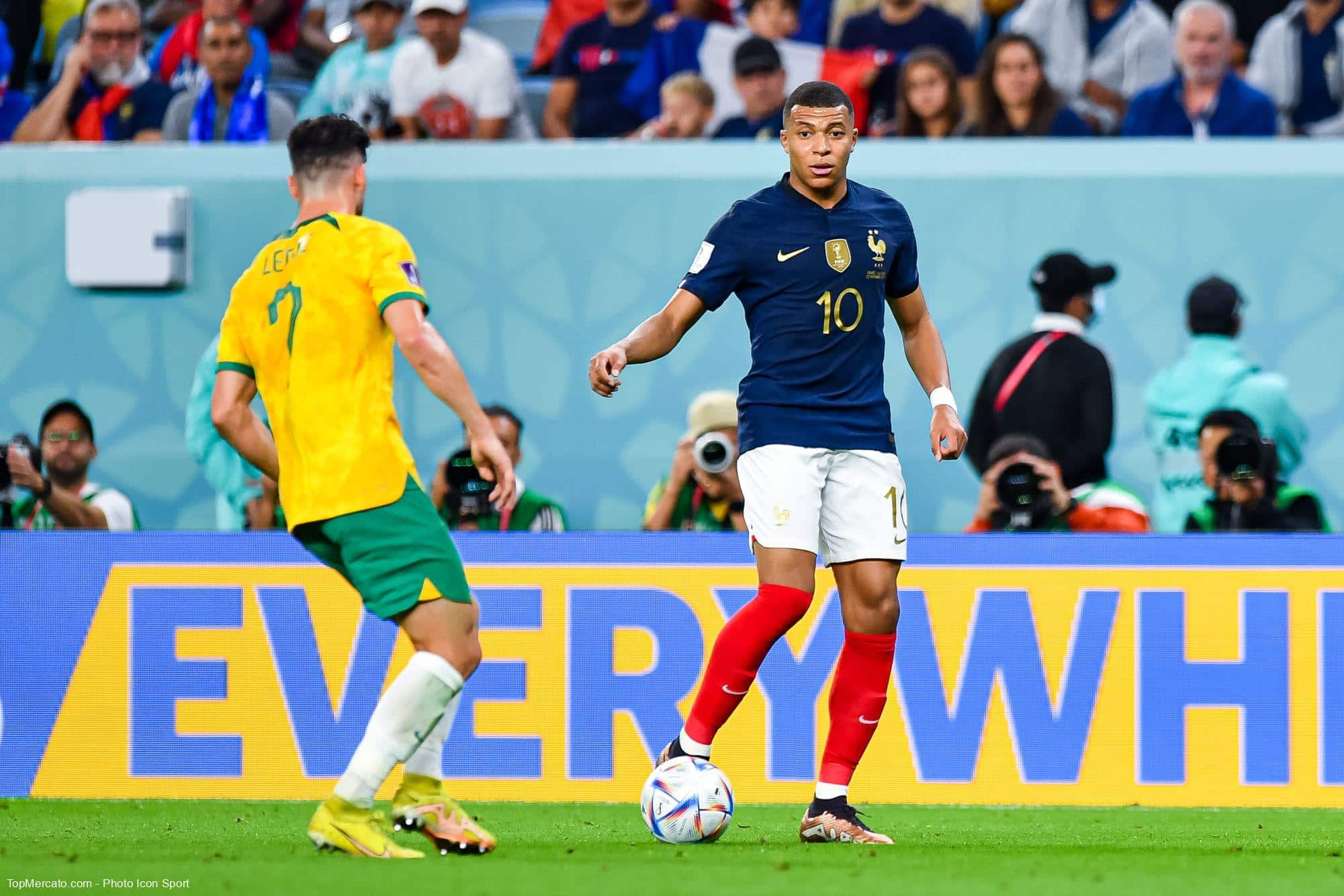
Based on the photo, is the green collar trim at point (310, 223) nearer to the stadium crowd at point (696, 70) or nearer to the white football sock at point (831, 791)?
the white football sock at point (831, 791)

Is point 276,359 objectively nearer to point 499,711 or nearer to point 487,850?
point 487,850

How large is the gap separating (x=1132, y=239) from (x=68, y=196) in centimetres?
540

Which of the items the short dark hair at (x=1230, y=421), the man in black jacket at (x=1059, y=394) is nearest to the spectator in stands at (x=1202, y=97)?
the man in black jacket at (x=1059, y=394)

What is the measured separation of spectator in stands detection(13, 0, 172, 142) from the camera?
991cm

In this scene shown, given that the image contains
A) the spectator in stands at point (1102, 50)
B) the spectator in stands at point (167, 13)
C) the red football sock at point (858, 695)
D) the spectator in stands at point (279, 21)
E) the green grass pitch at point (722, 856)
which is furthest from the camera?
the spectator in stands at point (167, 13)

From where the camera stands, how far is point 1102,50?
9320 millimetres

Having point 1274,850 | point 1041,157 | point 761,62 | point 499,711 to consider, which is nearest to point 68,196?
point 761,62

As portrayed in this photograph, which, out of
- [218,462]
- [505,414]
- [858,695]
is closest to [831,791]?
[858,695]

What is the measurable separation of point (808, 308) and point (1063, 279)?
→ 3.92 meters

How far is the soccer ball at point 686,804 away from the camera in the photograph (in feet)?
15.7

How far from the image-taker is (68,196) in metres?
9.45

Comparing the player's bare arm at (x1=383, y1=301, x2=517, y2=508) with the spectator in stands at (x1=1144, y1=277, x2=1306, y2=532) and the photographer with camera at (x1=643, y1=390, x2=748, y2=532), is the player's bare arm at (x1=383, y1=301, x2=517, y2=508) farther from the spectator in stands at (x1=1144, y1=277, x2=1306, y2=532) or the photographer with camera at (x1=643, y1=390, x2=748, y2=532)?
the spectator in stands at (x1=1144, y1=277, x2=1306, y2=532)

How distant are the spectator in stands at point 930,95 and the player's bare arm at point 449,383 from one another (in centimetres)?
523

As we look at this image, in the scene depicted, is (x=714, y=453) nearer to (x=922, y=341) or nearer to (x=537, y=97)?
(x=922, y=341)
